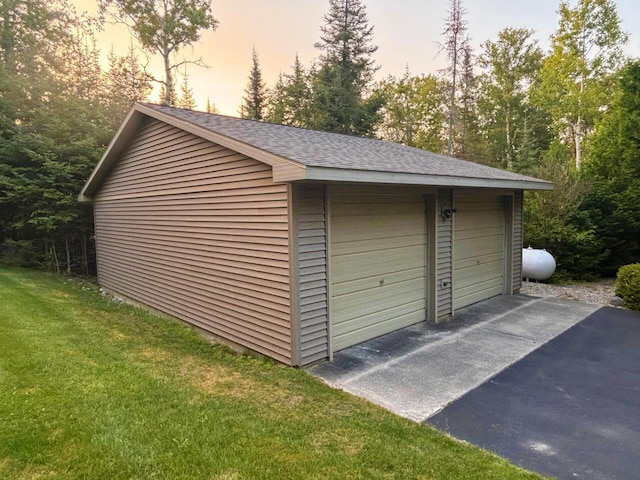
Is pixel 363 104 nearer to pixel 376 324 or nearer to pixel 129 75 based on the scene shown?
pixel 129 75

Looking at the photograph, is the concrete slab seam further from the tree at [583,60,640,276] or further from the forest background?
the tree at [583,60,640,276]

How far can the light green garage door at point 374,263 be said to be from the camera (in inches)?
205

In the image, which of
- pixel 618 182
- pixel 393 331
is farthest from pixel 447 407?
pixel 618 182

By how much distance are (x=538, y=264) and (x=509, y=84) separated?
1644 centimetres

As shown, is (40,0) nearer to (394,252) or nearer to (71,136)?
(71,136)

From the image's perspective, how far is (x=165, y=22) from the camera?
58.4 ft

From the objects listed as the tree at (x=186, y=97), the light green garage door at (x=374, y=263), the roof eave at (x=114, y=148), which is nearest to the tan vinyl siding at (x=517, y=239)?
the light green garage door at (x=374, y=263)

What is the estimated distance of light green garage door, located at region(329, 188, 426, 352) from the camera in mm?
5215

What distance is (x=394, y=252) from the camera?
19.9 ft

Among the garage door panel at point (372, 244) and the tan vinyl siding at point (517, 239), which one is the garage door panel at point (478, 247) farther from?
the garage door panel at point (372, 244)

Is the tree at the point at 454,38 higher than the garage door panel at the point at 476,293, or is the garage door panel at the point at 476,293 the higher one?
the tree at the point at 454,38

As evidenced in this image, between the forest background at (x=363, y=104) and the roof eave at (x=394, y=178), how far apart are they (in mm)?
5057

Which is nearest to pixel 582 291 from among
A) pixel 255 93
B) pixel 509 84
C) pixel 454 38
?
pixel 454 38

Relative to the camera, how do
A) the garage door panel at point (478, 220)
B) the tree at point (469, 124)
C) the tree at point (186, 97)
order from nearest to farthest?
the garage door panel at point (478, 220) → the tree at point (469, 124) → the tree at point (186, 97)
